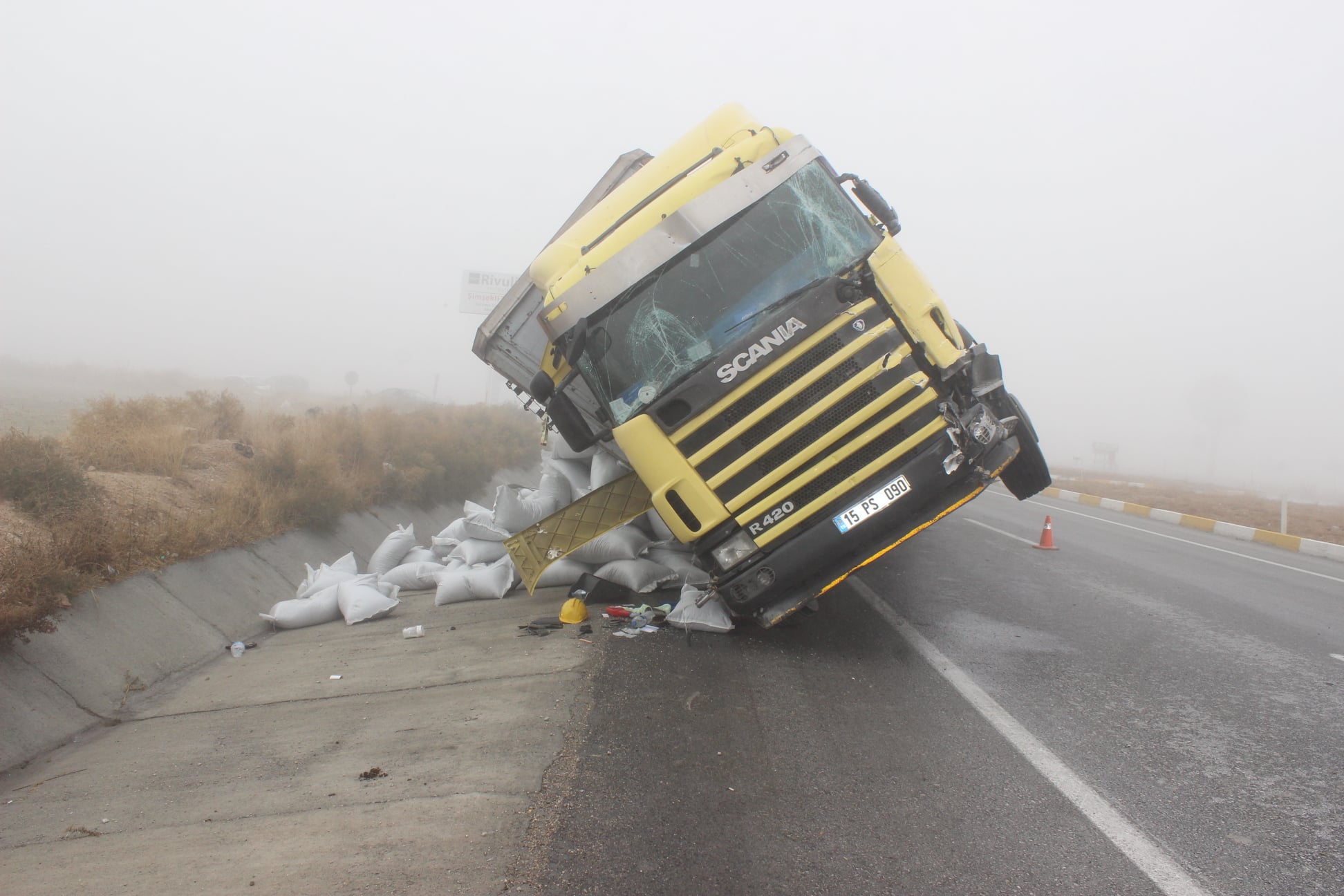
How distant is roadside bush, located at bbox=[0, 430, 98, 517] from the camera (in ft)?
21.0

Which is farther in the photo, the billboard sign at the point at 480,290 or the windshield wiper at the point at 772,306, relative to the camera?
the billboard sign at the point at 480,290

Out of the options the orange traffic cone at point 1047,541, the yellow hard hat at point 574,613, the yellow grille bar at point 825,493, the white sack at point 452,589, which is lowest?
the orange traffic cone at point 1047,541

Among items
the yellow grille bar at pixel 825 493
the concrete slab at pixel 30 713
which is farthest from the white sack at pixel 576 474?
the concrete slab at pixel 30 713

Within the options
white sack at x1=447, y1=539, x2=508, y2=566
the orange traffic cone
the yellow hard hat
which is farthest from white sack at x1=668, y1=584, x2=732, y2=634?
the orange traffic cone

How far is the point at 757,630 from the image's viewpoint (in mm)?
5910

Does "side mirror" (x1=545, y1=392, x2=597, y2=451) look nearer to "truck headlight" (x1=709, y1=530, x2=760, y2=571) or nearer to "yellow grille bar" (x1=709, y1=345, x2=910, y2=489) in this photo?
"yellow grille bar" (x1=709, y1=345, x2=910, y2=489)

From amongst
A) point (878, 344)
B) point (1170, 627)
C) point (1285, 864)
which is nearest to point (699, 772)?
point (1285, 864)

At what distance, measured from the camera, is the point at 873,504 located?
505 centimetres

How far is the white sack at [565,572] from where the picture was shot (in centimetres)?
778

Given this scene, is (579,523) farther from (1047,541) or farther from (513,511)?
(1047,541)

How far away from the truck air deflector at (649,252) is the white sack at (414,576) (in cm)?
427

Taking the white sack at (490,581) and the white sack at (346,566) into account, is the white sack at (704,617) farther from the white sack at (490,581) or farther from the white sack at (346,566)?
the white sack at (346,566)

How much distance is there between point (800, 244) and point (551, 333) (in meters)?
1.66

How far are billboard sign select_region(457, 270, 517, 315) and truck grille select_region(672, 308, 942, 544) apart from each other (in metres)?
42.3
